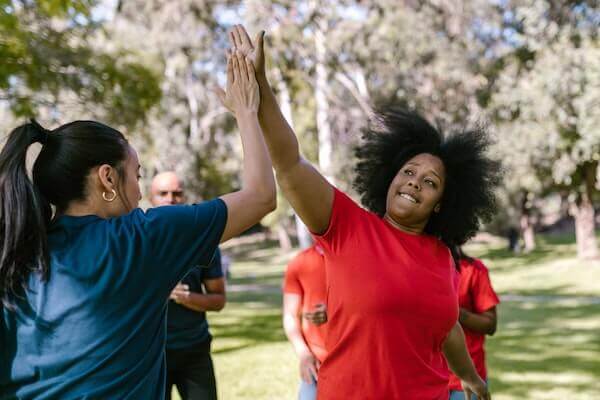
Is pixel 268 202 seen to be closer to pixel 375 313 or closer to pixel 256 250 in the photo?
pixel 375 313

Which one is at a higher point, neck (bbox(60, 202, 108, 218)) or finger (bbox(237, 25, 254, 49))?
finger (bbox(237, 25, 254, 49))

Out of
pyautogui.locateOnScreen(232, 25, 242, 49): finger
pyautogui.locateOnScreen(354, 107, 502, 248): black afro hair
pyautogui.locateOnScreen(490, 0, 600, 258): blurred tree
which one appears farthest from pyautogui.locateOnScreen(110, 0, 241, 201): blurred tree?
pyautogui.locateOnScreen(232, 25, 242, 49): finger

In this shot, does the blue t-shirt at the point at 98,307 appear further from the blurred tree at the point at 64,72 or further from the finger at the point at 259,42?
the blurred tree at the point at 64,72

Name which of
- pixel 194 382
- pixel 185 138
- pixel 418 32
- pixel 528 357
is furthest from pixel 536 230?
pixel 194 382

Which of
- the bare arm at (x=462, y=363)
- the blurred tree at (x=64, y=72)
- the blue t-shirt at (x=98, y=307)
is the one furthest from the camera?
the blurred tree at (x=64, y=72)

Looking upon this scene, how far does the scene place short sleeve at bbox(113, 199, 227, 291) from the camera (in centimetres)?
185

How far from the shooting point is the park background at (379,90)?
32.7ft

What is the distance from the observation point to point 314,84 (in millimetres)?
20719

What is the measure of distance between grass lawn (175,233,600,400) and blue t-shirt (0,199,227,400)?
6.11 m

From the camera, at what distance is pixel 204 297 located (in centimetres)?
417

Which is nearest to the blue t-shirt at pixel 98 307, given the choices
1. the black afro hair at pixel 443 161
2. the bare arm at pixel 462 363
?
the black afro hair at pixel 443 161

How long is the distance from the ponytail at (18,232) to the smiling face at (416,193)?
1.49 metres

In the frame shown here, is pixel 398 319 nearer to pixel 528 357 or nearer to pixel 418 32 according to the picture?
pixel 528 357

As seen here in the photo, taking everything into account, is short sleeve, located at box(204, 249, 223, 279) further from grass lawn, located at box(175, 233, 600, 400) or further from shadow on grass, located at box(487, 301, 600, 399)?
shadow on grass, located at box(487, 301, 600, 399)
